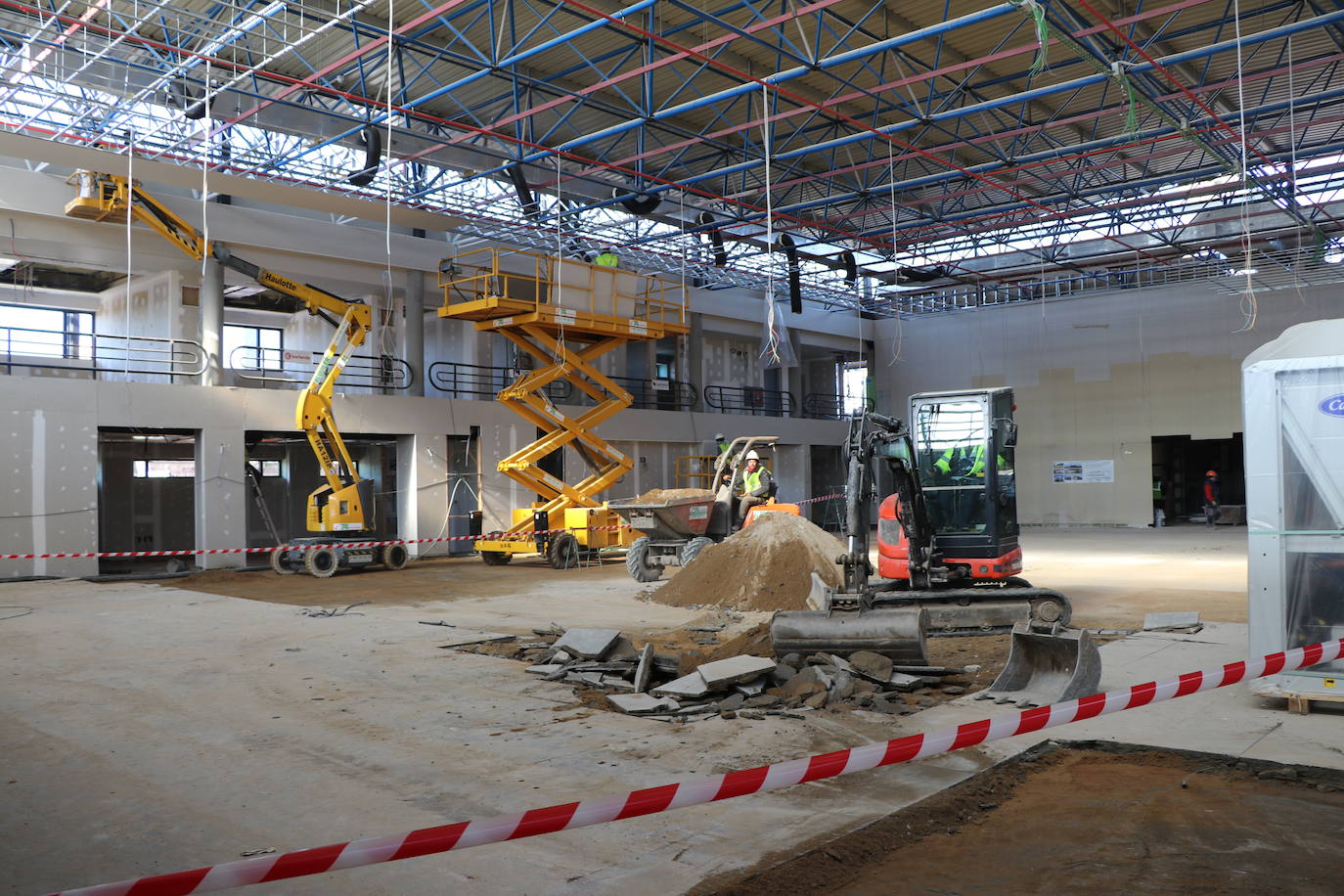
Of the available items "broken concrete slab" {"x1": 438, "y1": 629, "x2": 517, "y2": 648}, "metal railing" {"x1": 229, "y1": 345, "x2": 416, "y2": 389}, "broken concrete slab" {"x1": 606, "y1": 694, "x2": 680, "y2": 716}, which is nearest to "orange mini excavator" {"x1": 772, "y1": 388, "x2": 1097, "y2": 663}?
"broken concrete slab" {"x1": 606, "y1": 694, "x2": 680, "y2": 716}

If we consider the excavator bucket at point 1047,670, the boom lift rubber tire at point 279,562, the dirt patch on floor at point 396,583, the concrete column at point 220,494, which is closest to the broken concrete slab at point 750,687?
the excavator bucket at point 1047,670

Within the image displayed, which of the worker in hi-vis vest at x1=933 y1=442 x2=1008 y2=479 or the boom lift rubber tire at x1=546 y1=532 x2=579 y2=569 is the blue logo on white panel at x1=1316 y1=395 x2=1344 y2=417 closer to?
the worker in hi-vis vest at x1=933 y1=442 x2=1008 y2=479

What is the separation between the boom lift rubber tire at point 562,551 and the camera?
20.1 m

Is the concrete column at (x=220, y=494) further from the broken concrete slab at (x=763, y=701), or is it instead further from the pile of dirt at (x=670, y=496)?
the broken concrete slab at (x=763, y=701)

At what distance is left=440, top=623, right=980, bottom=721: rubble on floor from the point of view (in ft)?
24.6

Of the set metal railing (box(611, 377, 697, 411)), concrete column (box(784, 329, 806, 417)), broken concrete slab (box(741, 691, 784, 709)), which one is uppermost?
concrete column (box(784, 329, 806, 417))

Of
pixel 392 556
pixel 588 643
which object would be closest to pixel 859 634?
pixel 588 643

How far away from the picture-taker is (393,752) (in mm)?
6430

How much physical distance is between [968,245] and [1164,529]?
10642 millimetres

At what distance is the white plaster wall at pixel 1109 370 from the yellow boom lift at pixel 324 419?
16080mm

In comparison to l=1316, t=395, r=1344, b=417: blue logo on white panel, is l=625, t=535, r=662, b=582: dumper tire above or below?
below

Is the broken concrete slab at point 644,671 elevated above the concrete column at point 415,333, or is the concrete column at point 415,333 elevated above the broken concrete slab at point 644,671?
the concrete column at point 415,333

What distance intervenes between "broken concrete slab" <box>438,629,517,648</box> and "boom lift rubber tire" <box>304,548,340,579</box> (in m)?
8.00

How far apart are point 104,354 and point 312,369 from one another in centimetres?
588
